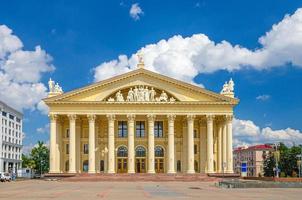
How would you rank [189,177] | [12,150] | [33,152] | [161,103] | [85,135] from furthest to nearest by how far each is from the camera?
[33,152]
[12,150]
[85,135]
[161,103]
[189,177]

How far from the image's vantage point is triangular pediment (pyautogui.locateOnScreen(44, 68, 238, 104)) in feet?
276

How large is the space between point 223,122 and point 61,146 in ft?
87.4

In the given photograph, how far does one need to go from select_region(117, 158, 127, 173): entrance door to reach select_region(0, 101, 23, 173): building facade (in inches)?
1730

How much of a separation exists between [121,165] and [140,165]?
3.17 metres

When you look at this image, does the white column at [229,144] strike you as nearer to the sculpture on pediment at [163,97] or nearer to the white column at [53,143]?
the sculpture on pediment at [163,97]

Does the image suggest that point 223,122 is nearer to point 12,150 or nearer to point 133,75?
point 133,75

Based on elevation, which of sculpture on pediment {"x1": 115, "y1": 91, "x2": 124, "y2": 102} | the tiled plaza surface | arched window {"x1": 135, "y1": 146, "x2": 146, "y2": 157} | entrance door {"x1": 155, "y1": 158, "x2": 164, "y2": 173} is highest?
sculpture on pediment {"x1": 115, "y1": 91, "x2": 124, "y2": 102}

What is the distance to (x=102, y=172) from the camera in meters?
87.3

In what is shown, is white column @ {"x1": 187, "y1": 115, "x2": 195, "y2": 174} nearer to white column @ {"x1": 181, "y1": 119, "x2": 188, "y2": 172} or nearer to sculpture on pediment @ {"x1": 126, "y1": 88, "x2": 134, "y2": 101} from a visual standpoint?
white column @ {"x1": 181, "y1": 119, "x2": 188, "y2": 172}

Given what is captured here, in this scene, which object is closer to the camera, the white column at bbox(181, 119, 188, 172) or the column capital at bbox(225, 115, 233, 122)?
the column capital at bbox(225, 115, 233, 122)

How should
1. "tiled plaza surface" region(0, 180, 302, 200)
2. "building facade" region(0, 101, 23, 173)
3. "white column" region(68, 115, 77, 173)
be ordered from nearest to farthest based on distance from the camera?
"tiled plaza surface" region(0, 180, 302, 200)
"white column" region(68, 115, 77, 173)
"building facade" region(0, 101, 23, 173)

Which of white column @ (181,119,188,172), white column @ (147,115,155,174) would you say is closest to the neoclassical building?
white column @ (147,115,155,174)

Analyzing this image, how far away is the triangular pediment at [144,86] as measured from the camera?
84062 millimetres

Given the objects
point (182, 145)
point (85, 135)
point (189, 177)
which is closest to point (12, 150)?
point (85, 135)
